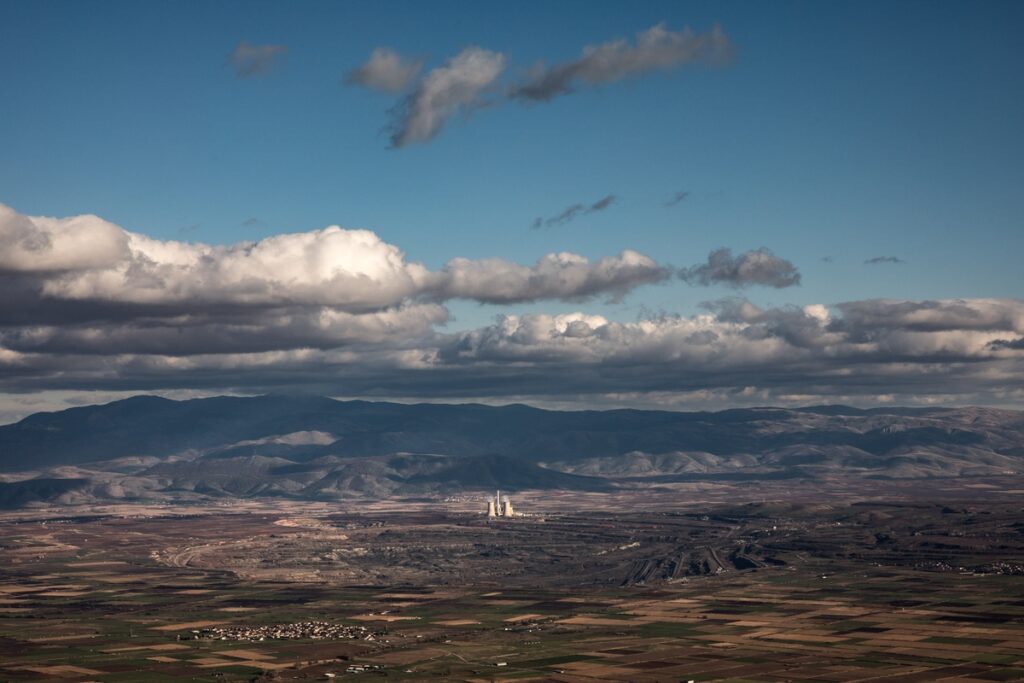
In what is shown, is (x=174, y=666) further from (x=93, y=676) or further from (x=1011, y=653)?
(x=1011, y=653)

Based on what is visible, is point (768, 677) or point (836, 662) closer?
point (768, 677)

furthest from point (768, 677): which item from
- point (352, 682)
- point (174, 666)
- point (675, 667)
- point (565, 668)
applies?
point (174, 666)

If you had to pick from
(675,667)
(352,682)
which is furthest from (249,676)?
(675,667)

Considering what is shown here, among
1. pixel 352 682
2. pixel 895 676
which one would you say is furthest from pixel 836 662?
pixel 352 682

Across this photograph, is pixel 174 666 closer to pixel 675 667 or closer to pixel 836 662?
pixel 675 667

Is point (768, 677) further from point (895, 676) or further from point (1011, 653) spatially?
point (1011, 653)

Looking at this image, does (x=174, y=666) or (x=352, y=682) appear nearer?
(x=352, y=682)

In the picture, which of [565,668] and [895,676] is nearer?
[895,676]
